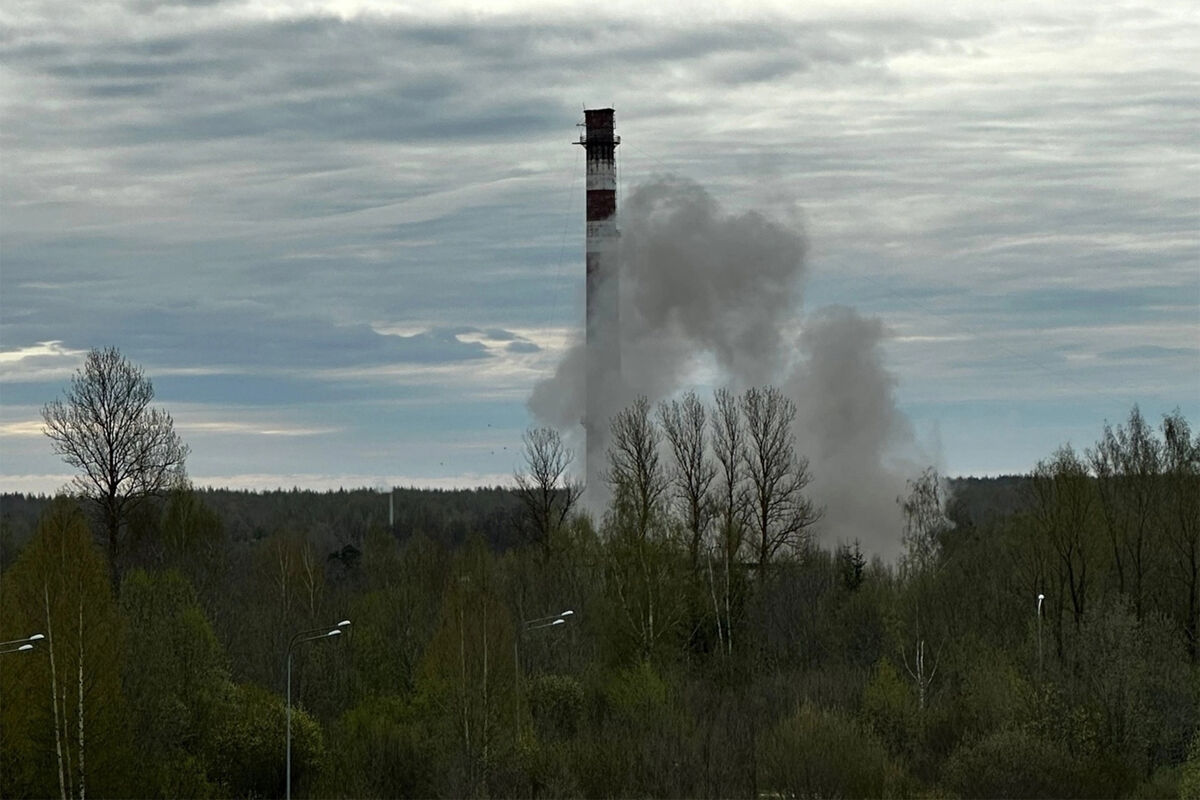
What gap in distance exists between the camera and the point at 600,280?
228 feet

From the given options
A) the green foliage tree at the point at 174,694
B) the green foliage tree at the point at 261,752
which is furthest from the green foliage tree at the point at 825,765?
the green foliage tree at the point at 174,694

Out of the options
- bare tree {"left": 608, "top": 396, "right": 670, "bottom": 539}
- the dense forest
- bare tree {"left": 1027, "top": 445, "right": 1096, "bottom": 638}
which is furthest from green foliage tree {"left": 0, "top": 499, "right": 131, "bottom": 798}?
bare tree {"left": 1027, "top": 445, "right": 1096, "bottom": 638}

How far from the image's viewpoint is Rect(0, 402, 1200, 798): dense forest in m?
41.0

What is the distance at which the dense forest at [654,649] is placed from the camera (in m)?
41.0

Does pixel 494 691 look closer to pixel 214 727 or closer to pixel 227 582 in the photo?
pixel 214 727

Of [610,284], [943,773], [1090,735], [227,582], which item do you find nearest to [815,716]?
[943,773]

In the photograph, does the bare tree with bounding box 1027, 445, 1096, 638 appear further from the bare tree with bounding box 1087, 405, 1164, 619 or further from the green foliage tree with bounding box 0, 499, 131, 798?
the green foliage tree with bounding box 0, 499, 131, 798

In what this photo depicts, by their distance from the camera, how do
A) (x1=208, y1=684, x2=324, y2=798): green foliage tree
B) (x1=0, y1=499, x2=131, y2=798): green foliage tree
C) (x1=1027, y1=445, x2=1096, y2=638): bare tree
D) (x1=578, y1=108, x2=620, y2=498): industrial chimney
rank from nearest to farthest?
1. (x1=0, y1=499, x2=131, y2=798): green foliage tree
2. (x1=208, y1=684, x2=324, y2=798): green foliage tree
3. (x1=1027, y1=445, x2=1096, y2=638): bare tree
4. (x1=578, y1=108, x2=620, y2=498): industrial chimney

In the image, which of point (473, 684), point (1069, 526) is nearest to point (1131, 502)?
point (1069, 526)

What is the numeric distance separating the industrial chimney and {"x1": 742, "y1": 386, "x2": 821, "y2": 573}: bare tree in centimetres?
648

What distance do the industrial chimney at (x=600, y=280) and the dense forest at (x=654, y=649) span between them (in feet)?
11.2

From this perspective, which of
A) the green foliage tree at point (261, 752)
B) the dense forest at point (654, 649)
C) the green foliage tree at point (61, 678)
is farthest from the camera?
the green foliage tree at point (261, 752)

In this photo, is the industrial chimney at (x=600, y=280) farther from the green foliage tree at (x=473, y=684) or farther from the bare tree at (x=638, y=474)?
the green foliage tree at (x=473, y=684)

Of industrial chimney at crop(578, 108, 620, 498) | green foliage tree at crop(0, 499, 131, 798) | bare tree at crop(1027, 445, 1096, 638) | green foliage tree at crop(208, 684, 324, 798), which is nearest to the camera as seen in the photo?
green foliage tree at crop(0, 499, 131, 798)
